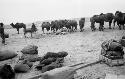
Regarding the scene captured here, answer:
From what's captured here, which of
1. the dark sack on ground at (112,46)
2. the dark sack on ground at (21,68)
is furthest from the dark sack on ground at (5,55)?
the dark sack on ground at (112,46)

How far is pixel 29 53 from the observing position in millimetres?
9031

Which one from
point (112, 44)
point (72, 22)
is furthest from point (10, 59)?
point (72, 22)

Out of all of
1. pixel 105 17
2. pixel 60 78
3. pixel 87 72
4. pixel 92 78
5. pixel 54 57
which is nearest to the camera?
pixel 60 78

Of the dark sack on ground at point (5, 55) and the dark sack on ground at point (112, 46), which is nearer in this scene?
the dark sack on ground at point (112, 46)

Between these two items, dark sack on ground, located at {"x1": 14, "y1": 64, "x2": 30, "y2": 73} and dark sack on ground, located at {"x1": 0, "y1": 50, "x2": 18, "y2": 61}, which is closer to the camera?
dark sack on ground, located at {"x1": 14, "y1": 64, "x2": 30, "y2": 73}

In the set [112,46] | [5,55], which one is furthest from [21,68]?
[112,46]

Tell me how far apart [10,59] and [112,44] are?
5.50 meters

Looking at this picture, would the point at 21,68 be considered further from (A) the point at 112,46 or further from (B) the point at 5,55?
(A) the point at 112,46

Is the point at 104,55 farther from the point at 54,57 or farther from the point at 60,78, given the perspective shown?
the point at 60,78

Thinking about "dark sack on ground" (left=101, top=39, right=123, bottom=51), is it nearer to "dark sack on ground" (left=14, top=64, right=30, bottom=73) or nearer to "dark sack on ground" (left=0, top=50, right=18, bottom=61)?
"dark sack on ground" (left=14, top=64, right=30, bottom=73)

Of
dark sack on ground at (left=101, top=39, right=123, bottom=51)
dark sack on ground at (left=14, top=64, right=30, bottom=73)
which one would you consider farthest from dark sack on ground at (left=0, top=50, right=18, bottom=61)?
dark sack on ground at (left=101, top=39, right=123, bottom=51)

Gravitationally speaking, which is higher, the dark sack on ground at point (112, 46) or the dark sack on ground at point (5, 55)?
the dark sack on ground at point (112, 46)

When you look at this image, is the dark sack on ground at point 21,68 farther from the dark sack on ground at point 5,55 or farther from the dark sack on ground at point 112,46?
the dark sack on ground at point 112,46

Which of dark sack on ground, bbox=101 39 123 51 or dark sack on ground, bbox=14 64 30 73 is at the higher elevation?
dark sack on ground, bbox=101 39 123 51
